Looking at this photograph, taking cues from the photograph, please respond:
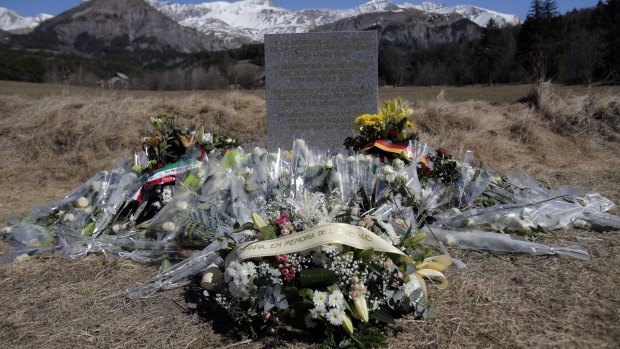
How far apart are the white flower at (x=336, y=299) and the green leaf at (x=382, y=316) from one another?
218 mm

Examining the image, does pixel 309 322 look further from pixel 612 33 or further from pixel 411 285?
pixel 612 33

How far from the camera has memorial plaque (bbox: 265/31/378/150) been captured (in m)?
6.70

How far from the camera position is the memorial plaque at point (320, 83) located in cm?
670

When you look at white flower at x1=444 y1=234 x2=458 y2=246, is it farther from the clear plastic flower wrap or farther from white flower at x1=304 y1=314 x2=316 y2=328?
white flower at x1=304 y1=314 x2=316 y2=328

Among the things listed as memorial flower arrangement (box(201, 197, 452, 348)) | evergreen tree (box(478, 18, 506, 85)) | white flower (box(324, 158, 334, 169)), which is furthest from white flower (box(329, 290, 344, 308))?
evergreen tree (box(478, 18, 506, 85))

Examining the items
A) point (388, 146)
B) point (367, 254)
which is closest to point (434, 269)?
point (367, 254)

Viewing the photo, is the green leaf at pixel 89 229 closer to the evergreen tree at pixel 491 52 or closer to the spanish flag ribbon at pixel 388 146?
the spanish flag ribbon at pixel 388 146

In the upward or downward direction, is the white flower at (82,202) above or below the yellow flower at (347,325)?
above

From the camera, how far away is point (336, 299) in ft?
8.25

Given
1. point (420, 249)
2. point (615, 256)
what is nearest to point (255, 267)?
point (420, 249)

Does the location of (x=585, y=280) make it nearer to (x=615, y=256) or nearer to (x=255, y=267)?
(x=615, y=256)

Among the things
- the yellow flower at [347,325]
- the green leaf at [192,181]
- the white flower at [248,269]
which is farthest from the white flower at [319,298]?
the green leaf at [192,181]

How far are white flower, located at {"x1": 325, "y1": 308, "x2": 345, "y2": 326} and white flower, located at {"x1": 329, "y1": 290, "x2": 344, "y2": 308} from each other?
0.02 m

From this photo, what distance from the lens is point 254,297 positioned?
8.89 feet
